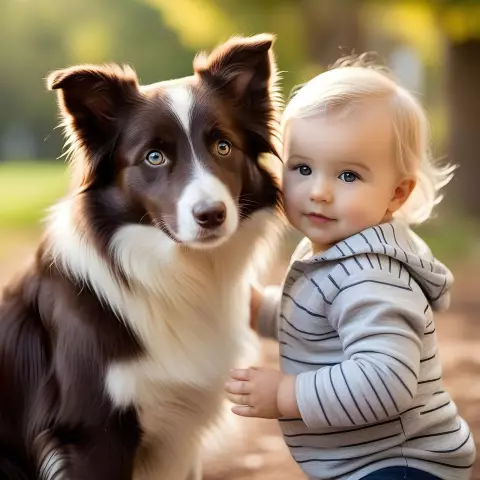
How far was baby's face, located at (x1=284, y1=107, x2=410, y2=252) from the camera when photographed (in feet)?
4.76

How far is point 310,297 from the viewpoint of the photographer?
1.50m

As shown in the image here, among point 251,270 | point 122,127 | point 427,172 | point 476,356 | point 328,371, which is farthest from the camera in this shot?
point 476,356

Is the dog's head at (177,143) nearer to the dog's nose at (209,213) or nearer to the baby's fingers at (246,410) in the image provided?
the dog's nose at (209,213)

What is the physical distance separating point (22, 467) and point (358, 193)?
0.92 metres

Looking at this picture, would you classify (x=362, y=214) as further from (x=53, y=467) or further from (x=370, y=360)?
(x=53, y=467)

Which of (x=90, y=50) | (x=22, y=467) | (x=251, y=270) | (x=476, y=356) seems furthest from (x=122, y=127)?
(x=90, y=50)

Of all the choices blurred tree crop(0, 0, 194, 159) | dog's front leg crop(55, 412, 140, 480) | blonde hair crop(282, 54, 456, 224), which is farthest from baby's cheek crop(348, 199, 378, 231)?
blurred tree crop(0, 0, 194, 159)

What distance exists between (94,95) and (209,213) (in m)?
0.35

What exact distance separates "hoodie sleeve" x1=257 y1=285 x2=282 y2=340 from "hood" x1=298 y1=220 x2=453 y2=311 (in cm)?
31

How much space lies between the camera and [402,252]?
1.44m

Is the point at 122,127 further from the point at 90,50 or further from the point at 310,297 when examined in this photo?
the point at 90,50

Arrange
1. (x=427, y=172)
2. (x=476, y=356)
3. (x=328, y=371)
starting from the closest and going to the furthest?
(x=328, y=371) → (x=427, y=172) → (x=476, y=356)

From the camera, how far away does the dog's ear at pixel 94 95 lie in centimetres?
146

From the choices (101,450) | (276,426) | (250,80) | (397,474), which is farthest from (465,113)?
(101,450)
